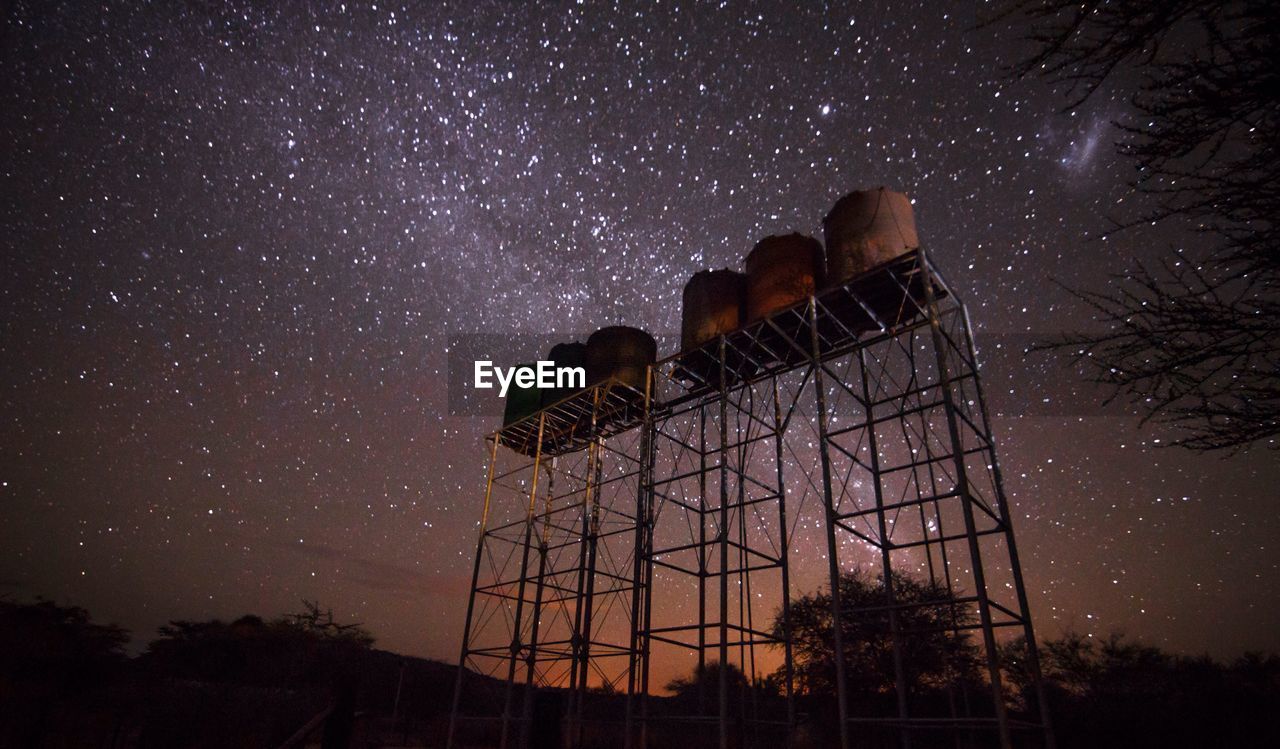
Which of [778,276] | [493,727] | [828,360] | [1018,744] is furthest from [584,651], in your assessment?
[493,727]

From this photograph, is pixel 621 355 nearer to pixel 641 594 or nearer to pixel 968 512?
pixel 641 594

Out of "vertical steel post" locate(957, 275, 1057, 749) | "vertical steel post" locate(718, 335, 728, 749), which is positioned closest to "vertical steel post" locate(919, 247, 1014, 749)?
"vertical steel post" locate(957, 275, 1057, 749)

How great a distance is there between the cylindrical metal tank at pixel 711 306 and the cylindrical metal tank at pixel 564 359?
405 centimetres

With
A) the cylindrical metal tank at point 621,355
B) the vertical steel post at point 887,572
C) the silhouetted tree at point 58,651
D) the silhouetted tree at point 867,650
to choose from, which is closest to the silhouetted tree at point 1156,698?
the silhouetted tree at point 867,650

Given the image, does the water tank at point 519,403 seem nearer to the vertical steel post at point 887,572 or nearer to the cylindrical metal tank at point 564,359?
the cylindrical metal tank at point 564,359

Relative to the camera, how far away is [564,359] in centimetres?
1747

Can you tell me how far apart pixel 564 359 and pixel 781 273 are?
7138 mm

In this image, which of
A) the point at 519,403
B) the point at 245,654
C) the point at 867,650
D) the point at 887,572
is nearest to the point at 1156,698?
the point at 867,650

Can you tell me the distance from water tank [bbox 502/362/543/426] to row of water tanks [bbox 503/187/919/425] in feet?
7.77

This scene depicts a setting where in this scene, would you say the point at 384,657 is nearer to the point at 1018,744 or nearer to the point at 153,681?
the point at 153,681

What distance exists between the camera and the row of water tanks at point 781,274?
11.4 meters

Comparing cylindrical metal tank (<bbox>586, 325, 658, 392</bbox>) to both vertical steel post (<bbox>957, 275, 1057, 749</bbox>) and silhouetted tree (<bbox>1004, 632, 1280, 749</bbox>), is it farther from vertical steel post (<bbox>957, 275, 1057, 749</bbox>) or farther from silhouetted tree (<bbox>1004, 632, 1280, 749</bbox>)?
silhouetted tree (<bbox>1004, 632, 1280, 749</bbox>)

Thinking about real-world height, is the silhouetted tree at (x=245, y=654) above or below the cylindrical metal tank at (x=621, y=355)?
below

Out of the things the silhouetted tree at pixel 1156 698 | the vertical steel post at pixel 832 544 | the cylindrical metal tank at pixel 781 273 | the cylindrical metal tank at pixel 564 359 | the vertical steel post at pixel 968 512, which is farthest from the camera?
the silhouetted tree at pixel 1156 698
